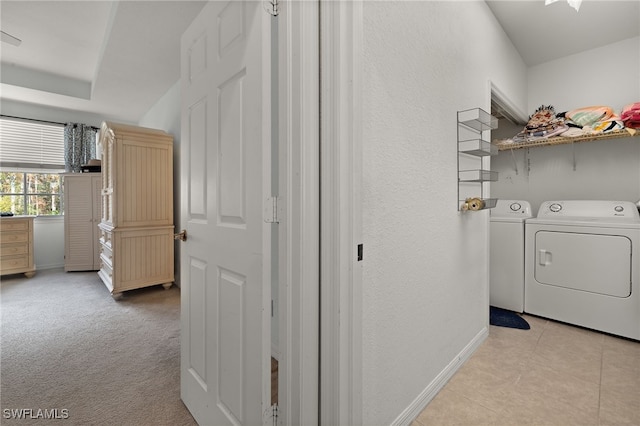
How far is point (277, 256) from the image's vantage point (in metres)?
1.08

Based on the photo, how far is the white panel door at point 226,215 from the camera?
39.8 inches

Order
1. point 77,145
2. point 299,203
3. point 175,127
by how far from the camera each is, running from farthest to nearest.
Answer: point 77,145 < point 175,127 < point 299,203

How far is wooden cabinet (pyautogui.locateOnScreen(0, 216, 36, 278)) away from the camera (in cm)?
372

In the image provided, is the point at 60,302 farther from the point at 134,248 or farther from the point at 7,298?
the point at 134,248

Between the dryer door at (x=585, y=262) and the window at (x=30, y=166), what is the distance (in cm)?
643

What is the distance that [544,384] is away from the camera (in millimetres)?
1653

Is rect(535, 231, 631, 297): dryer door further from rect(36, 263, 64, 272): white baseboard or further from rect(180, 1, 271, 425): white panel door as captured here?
rect(36, 263, 64, 272): white baseboard

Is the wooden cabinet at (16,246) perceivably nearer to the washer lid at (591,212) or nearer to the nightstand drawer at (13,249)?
the nightstand drawer at (13,249)

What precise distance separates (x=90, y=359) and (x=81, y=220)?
3.15m

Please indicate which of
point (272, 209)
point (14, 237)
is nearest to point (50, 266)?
point (14, 237)

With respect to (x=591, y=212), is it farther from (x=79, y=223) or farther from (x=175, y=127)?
(x=79, y=223)

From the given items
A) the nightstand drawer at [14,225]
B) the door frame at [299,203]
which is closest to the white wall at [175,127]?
the nightstand drawer at [14,225]

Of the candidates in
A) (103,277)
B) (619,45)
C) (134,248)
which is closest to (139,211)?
(134,248)

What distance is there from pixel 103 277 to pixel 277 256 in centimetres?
347
